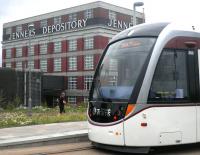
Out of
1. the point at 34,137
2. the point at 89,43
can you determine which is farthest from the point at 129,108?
the point at 89,43

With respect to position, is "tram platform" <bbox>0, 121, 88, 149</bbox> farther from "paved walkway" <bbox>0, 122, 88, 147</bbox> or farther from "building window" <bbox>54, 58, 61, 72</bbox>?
"building window" <bbox>54, 58, 61, 72</bbox>

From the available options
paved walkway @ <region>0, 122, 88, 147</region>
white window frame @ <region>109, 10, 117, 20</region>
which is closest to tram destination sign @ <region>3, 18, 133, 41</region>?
white window frame @ <region>109, 10, 117, 20</region>

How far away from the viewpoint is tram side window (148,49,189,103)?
36.9 ft

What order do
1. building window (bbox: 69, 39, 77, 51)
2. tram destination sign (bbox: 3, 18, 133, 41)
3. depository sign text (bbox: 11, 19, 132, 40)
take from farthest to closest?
building window (bbox: 69, 39, 77, 51), depository sign text (bbox: 11, 19, 132, 40), tram destination sign (bbox: 3, 18, 133, 41)

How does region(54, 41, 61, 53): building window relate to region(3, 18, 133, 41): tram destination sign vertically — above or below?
below

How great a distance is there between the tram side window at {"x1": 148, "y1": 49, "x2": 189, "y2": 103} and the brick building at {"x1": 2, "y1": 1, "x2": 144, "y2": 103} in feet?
198

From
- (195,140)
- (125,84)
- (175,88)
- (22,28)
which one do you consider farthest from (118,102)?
(22,28)

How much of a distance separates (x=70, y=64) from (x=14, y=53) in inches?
743

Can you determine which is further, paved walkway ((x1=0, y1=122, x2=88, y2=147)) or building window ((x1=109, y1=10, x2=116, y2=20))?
building window ((x1=109, y1=10, x2=116, y2=20))

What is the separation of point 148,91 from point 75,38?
69447 millimetres

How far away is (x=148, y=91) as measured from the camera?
1109 cm

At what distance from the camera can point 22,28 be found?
9231cm

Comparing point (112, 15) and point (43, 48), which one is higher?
point (112, 15)

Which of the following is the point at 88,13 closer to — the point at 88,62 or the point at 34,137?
the point at 88,62
